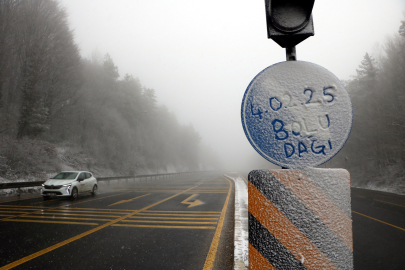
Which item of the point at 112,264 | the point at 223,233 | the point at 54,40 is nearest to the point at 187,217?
the point at 223,233

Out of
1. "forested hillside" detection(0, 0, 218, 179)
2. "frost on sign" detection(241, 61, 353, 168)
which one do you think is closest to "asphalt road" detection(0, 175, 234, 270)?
"frost on sign" detection(241, 61, 353, 168)

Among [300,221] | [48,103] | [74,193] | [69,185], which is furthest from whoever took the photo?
[48,103]

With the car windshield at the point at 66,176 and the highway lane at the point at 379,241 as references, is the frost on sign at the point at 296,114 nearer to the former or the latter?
the highway lane at the point at 379,241

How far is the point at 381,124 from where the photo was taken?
87.8 feet

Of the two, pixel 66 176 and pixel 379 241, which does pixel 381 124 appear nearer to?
pixel 379 241

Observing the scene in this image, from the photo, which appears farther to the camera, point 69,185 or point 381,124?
point 381,124

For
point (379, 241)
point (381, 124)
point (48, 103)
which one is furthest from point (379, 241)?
point (48, 103)

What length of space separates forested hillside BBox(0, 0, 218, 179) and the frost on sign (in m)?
23.3

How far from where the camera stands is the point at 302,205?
4.42 feet

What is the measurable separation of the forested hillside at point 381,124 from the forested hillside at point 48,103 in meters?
31.8

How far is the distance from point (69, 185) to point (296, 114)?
14.4 m

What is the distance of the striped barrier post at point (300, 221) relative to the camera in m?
1.33

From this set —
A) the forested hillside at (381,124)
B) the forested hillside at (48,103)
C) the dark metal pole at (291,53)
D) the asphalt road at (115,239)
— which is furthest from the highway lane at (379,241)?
the forested hillside at (48,103)

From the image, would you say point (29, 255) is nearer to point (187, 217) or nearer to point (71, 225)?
point (71, 225)
